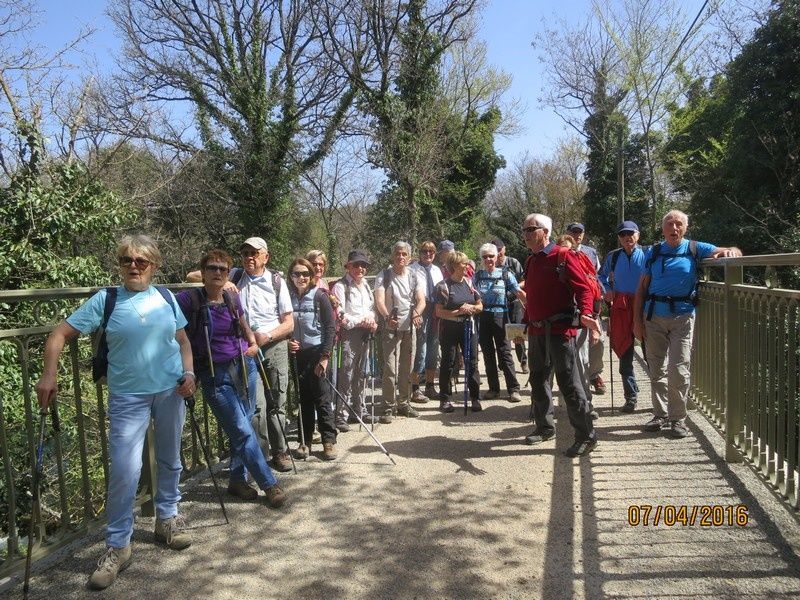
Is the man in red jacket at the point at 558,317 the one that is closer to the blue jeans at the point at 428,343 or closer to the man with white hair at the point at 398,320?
the man with white hair at the point at 398,320

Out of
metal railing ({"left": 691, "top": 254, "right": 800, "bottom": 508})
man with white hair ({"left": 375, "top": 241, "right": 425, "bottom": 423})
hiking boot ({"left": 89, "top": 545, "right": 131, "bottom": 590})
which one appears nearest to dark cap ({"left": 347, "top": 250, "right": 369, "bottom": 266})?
man with white hair ({"left": 375, "top": 241, "right": 425, "bottom": 423})

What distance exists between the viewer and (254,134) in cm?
2331

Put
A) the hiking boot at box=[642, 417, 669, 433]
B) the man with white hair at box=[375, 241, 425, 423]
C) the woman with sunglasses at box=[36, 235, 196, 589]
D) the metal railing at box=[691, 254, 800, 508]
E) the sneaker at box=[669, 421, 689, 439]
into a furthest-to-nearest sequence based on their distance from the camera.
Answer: the man with white hair at box=[375, 241, 425, 423]
the hiking boot at box=[642, 417, 669, 433]
the sneaker at box=[669, 421, 689, 439]
the metal railing at box=[691, 254, 800, 508]
the woman with sunglasses at box=[36, 235, 196, 589]

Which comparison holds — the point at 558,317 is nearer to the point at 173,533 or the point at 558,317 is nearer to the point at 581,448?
the point at 581,448

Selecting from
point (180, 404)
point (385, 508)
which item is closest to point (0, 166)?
point (180, 404)

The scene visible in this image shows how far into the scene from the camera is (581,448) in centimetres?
504

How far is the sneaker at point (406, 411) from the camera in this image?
684 cm

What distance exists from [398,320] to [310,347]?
1.66 metres

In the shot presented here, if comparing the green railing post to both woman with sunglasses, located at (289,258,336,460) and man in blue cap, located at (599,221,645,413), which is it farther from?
woman with sunglasses, located at (289,258,336,460)

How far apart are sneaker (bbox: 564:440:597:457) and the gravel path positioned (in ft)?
0.25

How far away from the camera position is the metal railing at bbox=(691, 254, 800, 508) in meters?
3.50

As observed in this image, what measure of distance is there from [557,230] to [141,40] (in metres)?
29.2

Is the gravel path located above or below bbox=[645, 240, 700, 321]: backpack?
below
